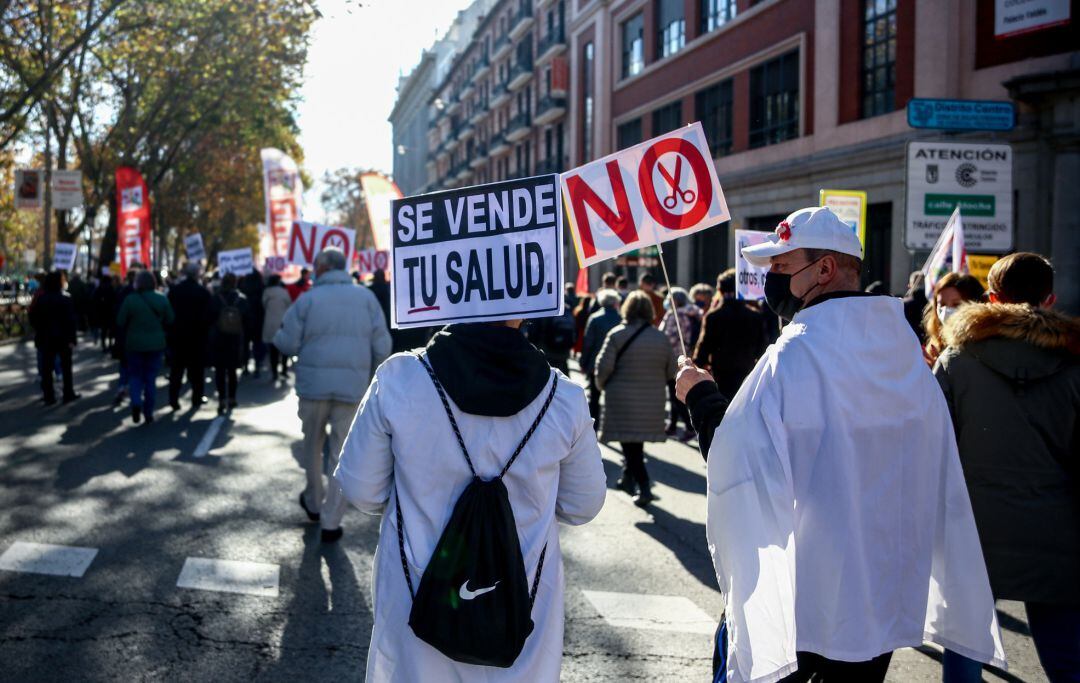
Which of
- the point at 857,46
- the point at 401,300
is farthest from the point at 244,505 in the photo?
the point at 857,46

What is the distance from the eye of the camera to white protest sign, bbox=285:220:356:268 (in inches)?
611

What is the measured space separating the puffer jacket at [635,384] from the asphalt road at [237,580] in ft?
2.08

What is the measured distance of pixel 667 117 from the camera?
29859 millimetres

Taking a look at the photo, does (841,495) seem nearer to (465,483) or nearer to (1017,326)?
(465,483)

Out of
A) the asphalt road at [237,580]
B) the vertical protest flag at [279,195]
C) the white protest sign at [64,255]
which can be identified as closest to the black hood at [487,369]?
the asphalt road at [237,580]

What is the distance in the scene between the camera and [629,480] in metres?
8.79

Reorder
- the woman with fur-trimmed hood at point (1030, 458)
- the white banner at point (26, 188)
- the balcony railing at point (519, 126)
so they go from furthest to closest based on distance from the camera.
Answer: the balcony railing at point (519, 126)
the white banner at point (26, 188)
the woman with fur-trimmed hood at point (1030, 458)

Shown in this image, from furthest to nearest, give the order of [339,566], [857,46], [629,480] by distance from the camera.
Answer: [857,46] < [629,480] < [339,566]

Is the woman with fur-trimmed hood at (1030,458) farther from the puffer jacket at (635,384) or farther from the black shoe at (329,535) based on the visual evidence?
the puffer jacket at (635,384)

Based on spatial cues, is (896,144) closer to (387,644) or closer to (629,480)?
(629,480)

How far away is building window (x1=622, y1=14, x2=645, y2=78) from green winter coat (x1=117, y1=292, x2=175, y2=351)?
22338 millimetres

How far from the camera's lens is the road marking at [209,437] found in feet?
33.1

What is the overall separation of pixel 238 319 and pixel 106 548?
7.48m

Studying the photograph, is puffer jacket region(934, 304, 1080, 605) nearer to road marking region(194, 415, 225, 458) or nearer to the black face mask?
the black face mask
